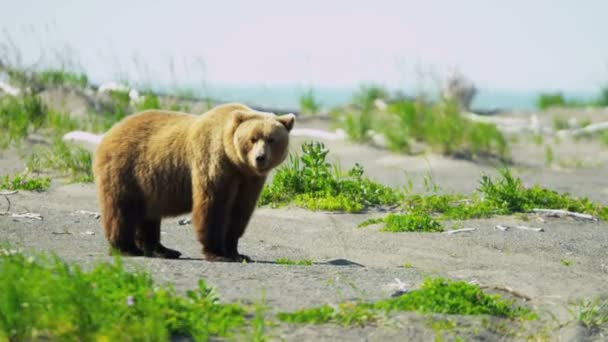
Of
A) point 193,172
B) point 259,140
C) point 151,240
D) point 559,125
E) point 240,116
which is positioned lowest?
point 559,125

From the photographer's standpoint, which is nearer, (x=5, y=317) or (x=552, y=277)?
(x=5, y=317)

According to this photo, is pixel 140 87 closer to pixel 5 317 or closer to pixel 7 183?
pixel 7 183

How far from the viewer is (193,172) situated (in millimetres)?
7156

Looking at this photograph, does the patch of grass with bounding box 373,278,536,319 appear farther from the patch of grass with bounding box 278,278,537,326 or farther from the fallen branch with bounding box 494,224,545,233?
the fallen branch with bounding box 494,224,545,233

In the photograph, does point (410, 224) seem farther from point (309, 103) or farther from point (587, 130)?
point (587, 130)

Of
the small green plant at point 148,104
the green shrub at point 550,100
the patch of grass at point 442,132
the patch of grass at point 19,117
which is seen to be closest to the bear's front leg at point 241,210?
the patch of grass at point 19,117

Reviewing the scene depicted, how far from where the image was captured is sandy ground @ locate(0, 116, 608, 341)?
5.57m

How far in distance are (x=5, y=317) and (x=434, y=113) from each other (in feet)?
37.7

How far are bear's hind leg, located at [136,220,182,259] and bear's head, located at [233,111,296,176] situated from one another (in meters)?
0.95

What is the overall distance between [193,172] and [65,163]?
458 centimetres

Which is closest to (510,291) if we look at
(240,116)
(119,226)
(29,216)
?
(240,116)

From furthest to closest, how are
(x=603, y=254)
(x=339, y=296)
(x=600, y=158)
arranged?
(x=600, y=158) → (x=603, y=254) → (x=339, y=296)

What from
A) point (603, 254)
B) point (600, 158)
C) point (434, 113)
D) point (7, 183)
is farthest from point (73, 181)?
point (600, 158)

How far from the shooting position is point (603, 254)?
26.7ft
